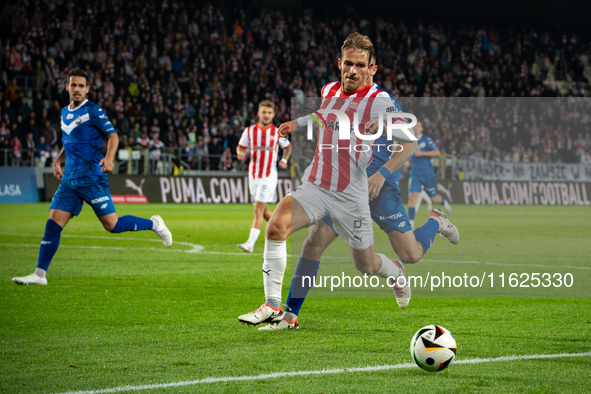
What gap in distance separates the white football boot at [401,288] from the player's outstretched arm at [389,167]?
0.75m

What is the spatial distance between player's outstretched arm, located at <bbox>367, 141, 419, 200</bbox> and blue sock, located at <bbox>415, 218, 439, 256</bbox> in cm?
94

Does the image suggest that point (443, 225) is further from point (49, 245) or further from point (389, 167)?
point (49, 245)

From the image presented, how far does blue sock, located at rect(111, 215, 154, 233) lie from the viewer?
737 cm

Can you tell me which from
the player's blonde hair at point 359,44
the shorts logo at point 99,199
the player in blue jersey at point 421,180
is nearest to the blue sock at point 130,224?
the shorts logo at point 99,199

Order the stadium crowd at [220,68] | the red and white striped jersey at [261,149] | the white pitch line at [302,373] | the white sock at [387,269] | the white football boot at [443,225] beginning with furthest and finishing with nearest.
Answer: the stadium crowd at [220,68] < the red and white striped jersey at [261,149] < the white football boot at [443,225] < the white sock at [387,269] < the white pitch line at [302,373]

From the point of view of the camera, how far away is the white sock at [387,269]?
17.2 feet

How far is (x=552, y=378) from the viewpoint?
350cm

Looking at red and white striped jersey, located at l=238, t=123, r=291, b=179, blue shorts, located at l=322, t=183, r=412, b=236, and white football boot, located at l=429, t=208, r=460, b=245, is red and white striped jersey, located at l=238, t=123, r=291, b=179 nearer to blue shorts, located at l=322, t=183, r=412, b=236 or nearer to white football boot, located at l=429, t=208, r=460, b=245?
white football boot, located at l=429, t=208, r=460, b=245

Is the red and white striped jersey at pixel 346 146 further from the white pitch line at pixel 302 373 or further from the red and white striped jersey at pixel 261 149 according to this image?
the red and white striped jersey at pixel 261 149

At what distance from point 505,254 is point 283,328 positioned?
18.6 feet

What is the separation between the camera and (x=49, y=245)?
686 cm

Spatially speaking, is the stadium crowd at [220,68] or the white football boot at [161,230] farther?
the stadium crowd at [220,68]

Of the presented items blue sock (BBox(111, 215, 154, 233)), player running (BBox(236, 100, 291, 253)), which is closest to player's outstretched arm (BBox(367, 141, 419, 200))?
blue sock (BBox(111, 215, 154, 233))

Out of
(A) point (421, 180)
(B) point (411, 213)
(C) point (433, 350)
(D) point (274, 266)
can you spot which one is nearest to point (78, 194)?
(D) point (274, 266)
